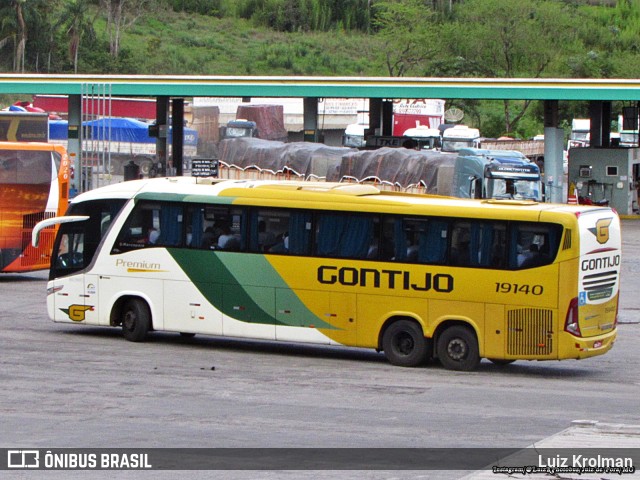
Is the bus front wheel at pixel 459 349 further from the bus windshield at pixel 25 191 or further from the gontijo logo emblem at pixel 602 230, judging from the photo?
the bus windshield at pixel 25 191

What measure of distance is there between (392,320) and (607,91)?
3074 centimetres

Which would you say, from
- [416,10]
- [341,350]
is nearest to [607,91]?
[341,350]

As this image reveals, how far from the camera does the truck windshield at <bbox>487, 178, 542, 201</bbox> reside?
42.5 meters

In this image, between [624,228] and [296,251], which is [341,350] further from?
[624,228]

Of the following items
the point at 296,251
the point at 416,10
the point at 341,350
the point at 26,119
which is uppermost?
the point at 416,10

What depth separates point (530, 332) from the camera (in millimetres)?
17391

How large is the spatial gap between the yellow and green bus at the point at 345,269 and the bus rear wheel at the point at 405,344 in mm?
23

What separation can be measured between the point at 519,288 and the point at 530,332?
2.28 feet

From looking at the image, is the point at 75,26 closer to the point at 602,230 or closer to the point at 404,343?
the point at 404,343

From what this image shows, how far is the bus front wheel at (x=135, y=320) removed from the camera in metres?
20.2

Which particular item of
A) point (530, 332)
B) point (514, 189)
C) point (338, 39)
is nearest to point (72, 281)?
point (530, 332)

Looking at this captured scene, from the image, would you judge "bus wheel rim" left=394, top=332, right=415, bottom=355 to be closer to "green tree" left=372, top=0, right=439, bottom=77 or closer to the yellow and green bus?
the yellow and green bus

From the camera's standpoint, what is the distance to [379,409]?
566 inches

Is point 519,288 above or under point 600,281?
under
